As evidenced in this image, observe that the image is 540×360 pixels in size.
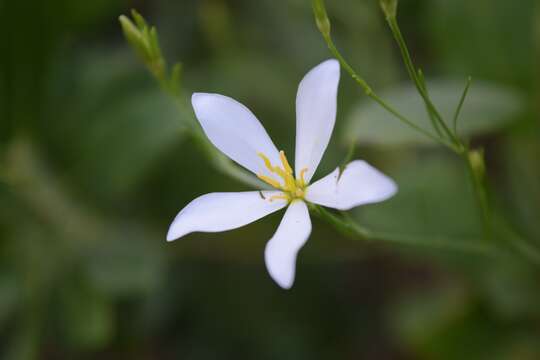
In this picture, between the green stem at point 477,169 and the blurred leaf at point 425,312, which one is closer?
the green stem at point 477,169

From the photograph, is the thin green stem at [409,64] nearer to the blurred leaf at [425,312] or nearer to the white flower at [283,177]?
the white flower at [283,177]

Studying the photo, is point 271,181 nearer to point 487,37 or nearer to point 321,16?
point 321,16

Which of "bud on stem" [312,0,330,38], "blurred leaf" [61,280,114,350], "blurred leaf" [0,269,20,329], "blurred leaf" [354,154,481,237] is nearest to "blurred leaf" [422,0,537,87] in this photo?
"blurred leaf" [354,154,481,237]

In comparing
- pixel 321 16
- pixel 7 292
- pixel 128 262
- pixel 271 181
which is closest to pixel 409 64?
pixel 321 16

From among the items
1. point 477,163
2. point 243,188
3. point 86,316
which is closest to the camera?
point 477,163

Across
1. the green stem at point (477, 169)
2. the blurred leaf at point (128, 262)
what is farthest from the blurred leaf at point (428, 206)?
the blurred leaf at point (128, 262)

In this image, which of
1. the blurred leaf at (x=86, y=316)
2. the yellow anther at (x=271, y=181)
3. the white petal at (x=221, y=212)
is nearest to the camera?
the white petal at (x=221, y=212)
